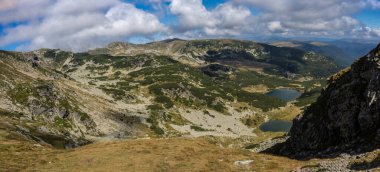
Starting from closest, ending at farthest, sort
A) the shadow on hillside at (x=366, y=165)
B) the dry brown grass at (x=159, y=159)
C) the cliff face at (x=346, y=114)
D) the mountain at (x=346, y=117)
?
the shadow on hillside at (x=366, y=165)
the dry brown grass at (x=159, y=159)
the mountain at (x=346, y=117)
the cliff face at (x=346, y=114)

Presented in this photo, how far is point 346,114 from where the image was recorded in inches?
2913

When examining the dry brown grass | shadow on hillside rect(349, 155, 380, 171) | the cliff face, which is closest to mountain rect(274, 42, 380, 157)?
the cliff face

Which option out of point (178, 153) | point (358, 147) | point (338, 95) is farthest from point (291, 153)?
point (178, 153)

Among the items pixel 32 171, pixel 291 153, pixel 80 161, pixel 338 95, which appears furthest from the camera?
pixel 291 153

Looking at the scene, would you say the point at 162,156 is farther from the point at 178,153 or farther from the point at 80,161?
the point at 80,161

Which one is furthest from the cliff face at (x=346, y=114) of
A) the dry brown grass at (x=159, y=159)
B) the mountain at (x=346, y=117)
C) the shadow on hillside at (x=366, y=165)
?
the dry brown grass at (x=159, y=159)

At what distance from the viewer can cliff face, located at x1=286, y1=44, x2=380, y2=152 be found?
65.3 meters

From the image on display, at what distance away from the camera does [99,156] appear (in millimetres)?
66062

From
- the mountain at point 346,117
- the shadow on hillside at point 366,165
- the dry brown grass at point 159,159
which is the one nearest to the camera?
the shadow on hillside at point 366,165

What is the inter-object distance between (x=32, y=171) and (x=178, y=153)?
2443cm

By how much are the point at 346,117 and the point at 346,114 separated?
0.92m

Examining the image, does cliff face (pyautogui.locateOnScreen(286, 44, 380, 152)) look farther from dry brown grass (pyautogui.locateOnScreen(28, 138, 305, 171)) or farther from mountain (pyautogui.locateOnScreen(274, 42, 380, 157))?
dry brown grass (pyautogui.locateOnScreen(28, 138, 305, 171))

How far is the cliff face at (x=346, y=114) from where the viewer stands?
65312mm

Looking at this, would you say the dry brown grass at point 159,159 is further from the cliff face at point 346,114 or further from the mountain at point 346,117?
the cliff face at point 346,114
